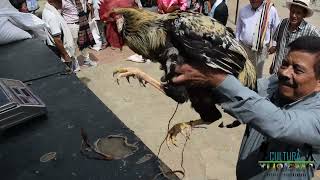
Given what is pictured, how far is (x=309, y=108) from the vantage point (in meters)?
1.84

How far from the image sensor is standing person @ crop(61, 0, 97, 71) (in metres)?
6.48

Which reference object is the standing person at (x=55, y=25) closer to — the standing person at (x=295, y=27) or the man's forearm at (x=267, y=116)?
the standing person at (x=295, y=27)

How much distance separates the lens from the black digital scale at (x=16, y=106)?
7.72 feet

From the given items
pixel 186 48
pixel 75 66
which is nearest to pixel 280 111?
pixel 186 48

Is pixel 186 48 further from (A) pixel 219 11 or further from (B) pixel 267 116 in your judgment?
(A) pixel 219 11

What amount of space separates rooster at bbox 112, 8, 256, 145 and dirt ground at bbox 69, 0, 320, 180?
200cm

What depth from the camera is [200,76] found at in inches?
69.4

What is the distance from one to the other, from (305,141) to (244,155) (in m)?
0.62

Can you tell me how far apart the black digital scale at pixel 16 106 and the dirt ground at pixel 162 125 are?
7.04 ft

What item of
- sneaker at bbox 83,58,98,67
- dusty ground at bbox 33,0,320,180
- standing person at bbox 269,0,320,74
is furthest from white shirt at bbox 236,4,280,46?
sneaker at bbox 83,58,98,67

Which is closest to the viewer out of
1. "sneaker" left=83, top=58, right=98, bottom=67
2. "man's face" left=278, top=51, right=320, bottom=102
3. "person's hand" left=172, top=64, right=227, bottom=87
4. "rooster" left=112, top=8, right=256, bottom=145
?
"person's hand" left=172, top=64, right=227, bottom=87

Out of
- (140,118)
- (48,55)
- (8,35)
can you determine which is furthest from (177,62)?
(140,118)

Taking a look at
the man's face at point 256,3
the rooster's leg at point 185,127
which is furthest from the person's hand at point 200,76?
the man's face at point 256,3

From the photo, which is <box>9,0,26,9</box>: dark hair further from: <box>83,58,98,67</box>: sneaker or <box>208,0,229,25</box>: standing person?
<box>208,0,229,25</box>: standing person
